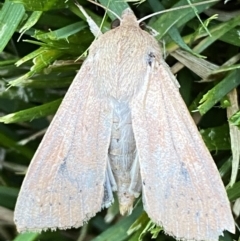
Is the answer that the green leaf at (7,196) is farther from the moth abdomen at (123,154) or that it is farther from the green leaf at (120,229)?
the moth abdomen at (123,154)

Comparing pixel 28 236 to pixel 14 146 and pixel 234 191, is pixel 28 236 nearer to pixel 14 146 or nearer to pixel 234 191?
pixel 14 146

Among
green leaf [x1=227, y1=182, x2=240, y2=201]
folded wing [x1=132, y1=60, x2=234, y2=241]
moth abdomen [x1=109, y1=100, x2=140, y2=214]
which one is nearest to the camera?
folded wing [x1=132, y1=60, x2=234, y2=241]

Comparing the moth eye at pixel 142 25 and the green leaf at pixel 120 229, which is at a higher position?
the moth eye at pixel 142 25

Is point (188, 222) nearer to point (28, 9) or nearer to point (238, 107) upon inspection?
point (238, 107)

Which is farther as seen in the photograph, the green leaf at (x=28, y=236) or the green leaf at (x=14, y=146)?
the green leaf at (x=14, y=146)

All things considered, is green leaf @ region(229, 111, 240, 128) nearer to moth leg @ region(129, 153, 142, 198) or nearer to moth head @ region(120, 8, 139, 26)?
moth leg @ region(129, 153, 142, 198)

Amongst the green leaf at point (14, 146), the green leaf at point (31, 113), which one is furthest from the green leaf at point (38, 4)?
the green leaf at point (14, 146)

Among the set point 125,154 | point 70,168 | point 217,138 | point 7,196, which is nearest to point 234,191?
point 217,138

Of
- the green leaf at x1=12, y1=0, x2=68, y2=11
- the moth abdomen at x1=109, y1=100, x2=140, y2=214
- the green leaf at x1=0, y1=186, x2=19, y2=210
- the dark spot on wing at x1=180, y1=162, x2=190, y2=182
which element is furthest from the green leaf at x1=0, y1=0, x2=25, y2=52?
the dark spot on wing at x1=180, y1=162, x2=190, y2=182

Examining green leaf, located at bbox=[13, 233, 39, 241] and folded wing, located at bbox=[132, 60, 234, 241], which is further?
green leaf, located at bbox=[13, 233, 39, 241]

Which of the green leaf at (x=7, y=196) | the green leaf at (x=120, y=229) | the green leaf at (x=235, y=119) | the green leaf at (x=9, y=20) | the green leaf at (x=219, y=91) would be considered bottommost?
the green leaf at (x=120, y=229)
